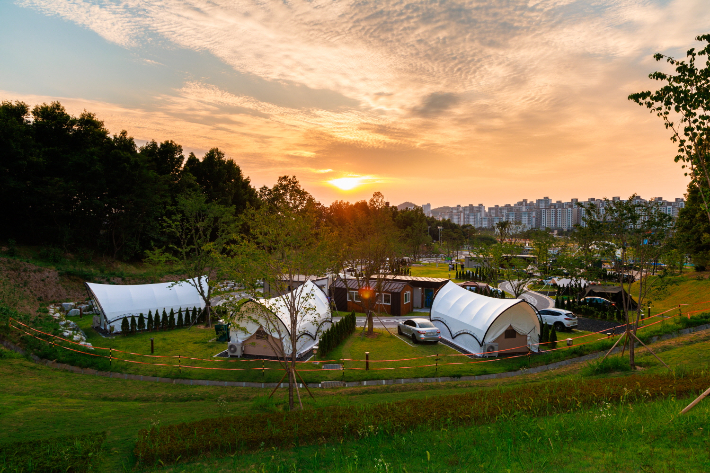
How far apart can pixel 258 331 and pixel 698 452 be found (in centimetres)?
1851

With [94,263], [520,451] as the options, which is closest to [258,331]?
[520,451]

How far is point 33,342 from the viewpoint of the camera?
20.1 m

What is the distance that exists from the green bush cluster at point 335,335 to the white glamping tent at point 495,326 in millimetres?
7012

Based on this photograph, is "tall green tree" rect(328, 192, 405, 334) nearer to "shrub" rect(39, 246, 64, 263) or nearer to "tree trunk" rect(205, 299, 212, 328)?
"tree trunk" rect(205, 299, 212, 328)

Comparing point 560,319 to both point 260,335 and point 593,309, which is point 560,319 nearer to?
point 593,309

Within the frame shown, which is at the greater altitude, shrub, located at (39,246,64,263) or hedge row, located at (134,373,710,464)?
shrub, located at (39,246,64,263)

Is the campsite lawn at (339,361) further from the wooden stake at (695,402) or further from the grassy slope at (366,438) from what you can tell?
the wooden stake at (695,402)

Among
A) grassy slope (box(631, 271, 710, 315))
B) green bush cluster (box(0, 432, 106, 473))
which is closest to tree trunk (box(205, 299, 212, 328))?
green bush cluster (box(0, 432, 106, 473))

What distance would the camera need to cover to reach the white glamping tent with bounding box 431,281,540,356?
21.3 meters

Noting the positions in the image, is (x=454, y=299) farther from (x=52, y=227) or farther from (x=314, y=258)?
(x=52, y=227)

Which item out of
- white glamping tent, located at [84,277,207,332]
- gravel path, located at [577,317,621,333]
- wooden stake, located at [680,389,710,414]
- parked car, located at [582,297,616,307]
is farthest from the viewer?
parked car, located at [582,297,616,307]

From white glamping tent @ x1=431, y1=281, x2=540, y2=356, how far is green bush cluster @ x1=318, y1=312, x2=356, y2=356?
7.01m

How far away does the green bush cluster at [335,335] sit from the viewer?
70.3ft

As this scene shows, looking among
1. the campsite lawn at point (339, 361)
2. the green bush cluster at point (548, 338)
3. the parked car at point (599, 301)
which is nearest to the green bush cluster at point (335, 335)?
the campsite lawn at point (339, 361)
